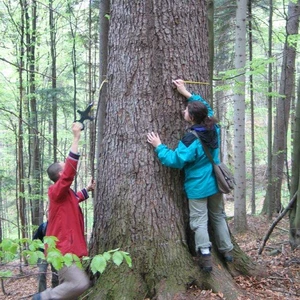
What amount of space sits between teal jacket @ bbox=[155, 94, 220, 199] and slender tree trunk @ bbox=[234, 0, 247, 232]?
6252 mm

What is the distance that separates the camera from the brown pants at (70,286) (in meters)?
3.62

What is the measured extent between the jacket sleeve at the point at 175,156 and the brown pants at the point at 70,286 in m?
1.51

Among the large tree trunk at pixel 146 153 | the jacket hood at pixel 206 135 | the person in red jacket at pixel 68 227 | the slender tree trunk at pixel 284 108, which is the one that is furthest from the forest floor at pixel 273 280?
the slender tree trunk at pixel 284 108

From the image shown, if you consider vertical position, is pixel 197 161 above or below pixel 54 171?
above

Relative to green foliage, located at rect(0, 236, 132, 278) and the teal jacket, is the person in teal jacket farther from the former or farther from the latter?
green foliage, located at rect(0, 236, 132, 278)

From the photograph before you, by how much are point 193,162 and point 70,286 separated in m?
1.84

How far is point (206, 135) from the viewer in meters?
3.70

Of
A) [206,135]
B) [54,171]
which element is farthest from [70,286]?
[206,135]

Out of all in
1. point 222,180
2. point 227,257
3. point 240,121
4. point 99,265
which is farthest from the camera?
point 240,121

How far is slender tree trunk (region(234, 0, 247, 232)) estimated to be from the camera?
9797mm

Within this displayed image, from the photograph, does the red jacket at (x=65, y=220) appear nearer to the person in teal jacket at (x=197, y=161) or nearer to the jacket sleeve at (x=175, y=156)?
the jacket sleeve at (x=175, y=156)

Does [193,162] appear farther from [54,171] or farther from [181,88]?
[54,171]

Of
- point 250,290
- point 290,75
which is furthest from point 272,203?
point 250,290

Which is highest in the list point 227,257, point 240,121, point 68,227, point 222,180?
point 240,121
